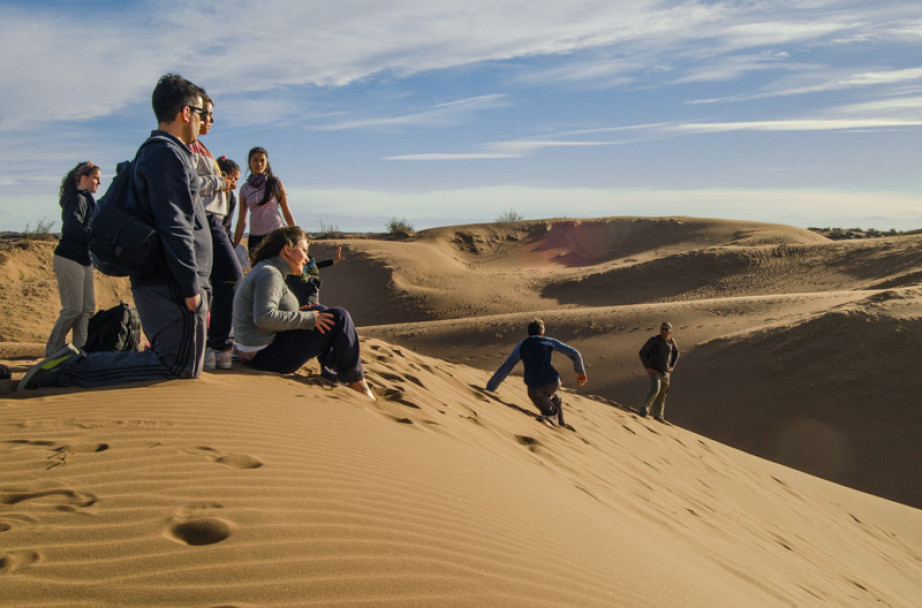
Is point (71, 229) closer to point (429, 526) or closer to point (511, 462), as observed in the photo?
point (511, 462)

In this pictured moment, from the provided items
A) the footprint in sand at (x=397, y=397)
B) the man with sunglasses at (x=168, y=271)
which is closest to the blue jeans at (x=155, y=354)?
the man with sunglasses at (x=168, y=271)

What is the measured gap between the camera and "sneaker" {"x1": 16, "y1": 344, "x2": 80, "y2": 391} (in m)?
4.25

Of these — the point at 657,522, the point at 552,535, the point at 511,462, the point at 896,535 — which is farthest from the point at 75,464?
the point at 896,535

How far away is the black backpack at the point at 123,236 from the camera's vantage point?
3906 millimetres

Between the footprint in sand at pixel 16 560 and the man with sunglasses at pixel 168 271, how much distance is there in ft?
6.65

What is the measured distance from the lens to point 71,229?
6.59m

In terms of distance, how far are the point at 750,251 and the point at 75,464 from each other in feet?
87.8

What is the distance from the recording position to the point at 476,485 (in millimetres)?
3801

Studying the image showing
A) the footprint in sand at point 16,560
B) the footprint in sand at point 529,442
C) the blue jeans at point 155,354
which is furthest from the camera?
the footprint in sand at point 529,442

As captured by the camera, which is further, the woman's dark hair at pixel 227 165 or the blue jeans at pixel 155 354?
the woman's dark hair at pixel 227 165

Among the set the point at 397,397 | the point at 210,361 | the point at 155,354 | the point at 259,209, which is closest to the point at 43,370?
the point at 155,354

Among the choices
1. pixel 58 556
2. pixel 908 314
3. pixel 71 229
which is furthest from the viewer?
pixel 908 314

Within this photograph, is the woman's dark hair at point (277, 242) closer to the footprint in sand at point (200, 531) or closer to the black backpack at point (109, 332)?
the black backpack at point (109, 332)

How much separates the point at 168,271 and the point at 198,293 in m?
0.22
